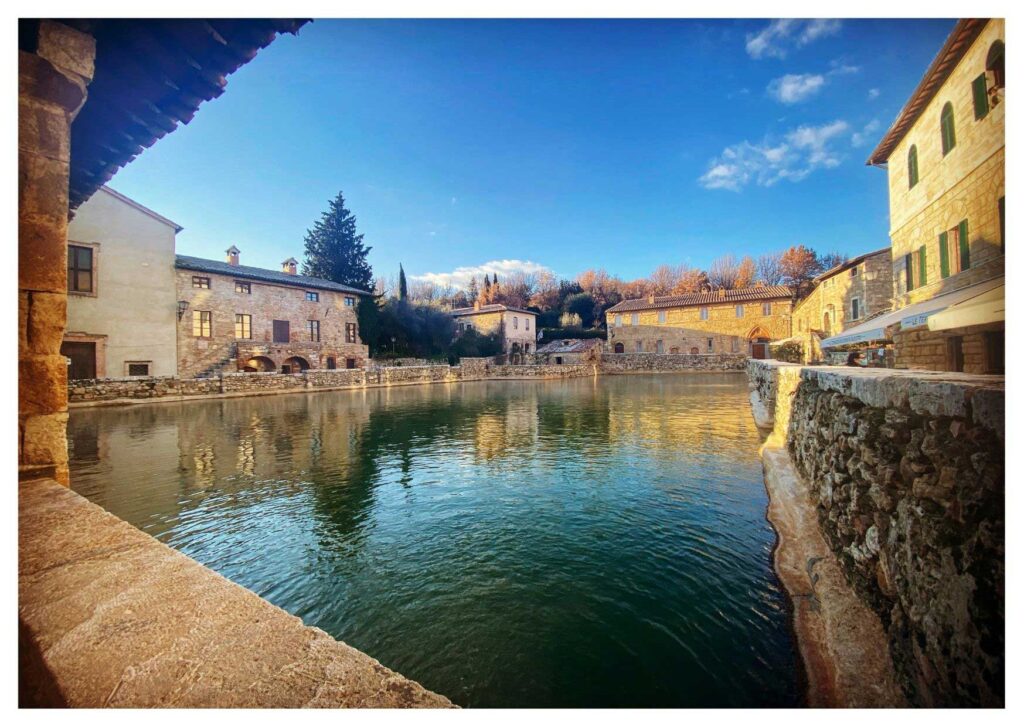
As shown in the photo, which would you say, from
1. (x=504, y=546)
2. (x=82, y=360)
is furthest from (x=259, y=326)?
(x=504, y=546)

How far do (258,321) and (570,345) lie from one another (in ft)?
91.3

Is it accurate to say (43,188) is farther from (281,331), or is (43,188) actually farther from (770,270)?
(770,270)

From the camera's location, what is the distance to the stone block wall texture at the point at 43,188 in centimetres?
226

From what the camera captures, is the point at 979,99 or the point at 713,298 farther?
the point at 713,298

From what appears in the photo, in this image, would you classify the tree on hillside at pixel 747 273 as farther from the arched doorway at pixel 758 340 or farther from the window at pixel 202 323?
the window at pixel 202 323

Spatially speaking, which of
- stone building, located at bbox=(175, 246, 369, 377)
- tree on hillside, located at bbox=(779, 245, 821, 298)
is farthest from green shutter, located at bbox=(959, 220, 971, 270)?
tree on hillside, located at bbox=(779, 245, 821, 298)

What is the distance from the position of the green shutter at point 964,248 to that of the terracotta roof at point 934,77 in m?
1.79

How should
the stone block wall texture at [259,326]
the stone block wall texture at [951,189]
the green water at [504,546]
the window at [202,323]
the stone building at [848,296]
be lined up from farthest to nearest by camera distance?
the window at [202,323], the stone block wall texture at [259,326], the stone building at [848,296], the stone block wall texture at [951,189], the green water at [504,546]

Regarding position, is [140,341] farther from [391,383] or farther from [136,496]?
[136,496]

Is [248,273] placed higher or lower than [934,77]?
higher

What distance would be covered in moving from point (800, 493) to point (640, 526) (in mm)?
2084

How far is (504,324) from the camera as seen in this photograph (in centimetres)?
3994

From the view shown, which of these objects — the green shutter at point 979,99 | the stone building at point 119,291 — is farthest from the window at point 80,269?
the green shutter at point 979,99

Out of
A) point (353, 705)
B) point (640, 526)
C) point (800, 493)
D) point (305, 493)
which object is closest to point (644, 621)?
point (640, 526)
